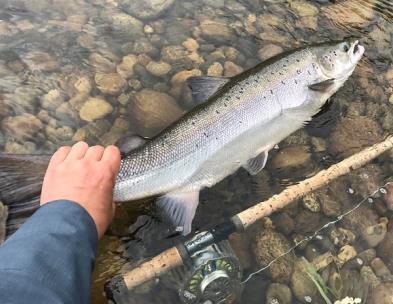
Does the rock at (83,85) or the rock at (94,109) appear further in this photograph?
the rock at (83,85)

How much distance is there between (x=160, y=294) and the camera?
2736 mm

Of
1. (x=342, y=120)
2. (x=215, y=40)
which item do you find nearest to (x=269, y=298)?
(x=342, y=120)

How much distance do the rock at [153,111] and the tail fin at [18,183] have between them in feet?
3.45

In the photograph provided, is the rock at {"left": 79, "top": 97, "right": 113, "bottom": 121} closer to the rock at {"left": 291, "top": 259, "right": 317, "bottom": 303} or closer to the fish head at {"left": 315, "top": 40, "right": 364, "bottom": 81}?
the fish head at {"left": 315, "top": 40, "right": 364, "bottom": 81}

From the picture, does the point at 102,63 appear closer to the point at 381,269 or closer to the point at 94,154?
the point at 94,154

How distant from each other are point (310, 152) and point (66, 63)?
6.81 feet

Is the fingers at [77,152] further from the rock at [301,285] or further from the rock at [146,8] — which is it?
the rock at [146,8]

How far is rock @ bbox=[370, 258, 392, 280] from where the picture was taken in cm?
306

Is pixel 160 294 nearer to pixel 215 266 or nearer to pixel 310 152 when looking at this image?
pixel 215 266

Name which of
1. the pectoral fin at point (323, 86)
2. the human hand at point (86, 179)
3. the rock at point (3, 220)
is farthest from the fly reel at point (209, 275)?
the pectoral fin at point (323, 86)

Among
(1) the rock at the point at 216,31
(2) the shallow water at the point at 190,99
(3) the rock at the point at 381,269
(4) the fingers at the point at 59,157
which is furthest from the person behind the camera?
(1) the rock at the point at 216,31

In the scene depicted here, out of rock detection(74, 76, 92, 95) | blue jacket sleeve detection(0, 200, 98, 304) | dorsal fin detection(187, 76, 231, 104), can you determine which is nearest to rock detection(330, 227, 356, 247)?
dorsal fin detection(187, 76, 231, 104)

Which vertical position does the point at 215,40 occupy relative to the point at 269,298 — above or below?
above

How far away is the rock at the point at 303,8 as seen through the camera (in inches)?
174
